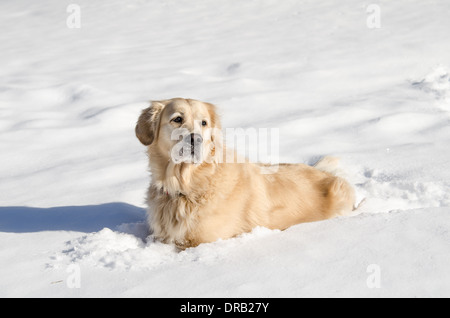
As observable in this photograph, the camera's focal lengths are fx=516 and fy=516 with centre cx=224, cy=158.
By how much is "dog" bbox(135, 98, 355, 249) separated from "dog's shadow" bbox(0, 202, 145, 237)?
12.7 inches

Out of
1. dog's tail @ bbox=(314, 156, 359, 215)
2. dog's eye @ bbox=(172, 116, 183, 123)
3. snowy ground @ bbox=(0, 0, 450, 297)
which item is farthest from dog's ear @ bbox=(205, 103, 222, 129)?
dog's tail @ bbox=(314, 156, 359, 215)

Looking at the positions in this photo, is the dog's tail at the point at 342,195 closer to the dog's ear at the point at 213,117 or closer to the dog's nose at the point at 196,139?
the dog's ear at the point at 213,117

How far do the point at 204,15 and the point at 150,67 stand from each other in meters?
3.71

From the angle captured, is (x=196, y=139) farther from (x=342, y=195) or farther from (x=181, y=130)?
(x=342, y=195)

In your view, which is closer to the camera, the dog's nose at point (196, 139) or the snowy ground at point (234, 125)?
the snowy ground at point (234, 125)

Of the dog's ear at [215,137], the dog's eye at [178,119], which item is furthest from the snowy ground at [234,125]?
the dog's eye at [178,119]

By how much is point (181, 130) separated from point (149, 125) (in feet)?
0.99

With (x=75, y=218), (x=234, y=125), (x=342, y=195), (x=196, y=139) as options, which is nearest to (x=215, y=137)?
(x=196, y=139)

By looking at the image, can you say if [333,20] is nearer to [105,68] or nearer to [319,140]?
[105,68]

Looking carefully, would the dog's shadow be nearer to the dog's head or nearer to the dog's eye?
the dog's head

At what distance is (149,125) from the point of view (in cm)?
365

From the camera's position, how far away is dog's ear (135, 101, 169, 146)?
364 centimetres

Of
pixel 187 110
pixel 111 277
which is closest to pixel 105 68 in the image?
pixel 187 110

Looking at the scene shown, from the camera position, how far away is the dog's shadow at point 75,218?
146 inches
